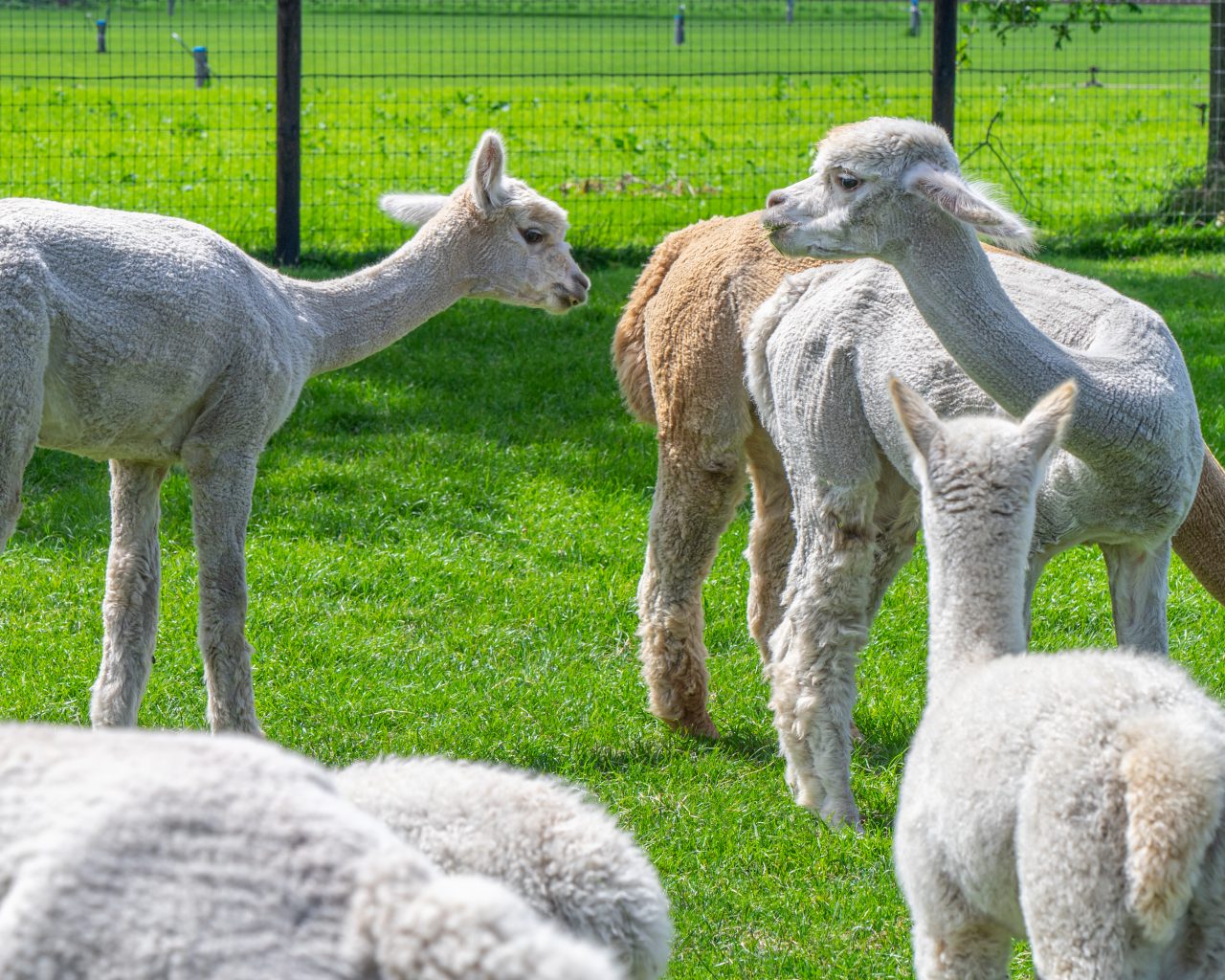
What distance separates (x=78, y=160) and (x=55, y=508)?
8551 millimetres

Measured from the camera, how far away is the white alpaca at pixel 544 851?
2336mm

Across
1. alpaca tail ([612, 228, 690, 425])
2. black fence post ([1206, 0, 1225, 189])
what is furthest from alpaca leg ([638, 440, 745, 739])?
black fence post ([1206, 0, 1225, 189])

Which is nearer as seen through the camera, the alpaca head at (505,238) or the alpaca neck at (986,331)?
the alpaca neck at (986,331)

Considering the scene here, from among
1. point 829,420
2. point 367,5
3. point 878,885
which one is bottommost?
point 878,885

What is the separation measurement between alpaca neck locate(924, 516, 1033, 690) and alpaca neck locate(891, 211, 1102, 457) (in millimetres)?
868

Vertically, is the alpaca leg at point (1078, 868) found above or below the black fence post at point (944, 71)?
below

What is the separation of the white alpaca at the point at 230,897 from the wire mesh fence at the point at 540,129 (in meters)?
9.22

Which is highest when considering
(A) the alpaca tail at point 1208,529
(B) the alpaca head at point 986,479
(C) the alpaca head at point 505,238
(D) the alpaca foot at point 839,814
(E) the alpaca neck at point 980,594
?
(C) the alpaca head at point 505,238

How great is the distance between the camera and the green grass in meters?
4.20

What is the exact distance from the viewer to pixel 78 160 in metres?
14.3

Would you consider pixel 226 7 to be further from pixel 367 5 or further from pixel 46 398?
pixel 46 398

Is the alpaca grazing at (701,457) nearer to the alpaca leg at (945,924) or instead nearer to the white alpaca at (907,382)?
the white alpaca at (907,382)

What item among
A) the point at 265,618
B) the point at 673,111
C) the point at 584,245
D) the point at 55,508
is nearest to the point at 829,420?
the point at 265,618

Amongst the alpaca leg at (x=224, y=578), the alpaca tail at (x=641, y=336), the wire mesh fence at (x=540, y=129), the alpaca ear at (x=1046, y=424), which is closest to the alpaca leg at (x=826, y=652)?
the alpaca tail at (x=641, y=336)
